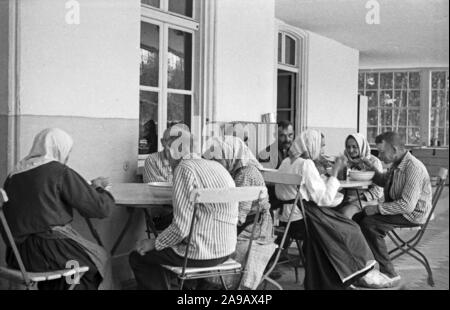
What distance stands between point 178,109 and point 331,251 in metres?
2.19

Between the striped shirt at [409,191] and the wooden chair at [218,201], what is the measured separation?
1683 millimetres

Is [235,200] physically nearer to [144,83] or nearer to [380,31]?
[144,83]

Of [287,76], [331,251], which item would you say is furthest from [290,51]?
[331,251]

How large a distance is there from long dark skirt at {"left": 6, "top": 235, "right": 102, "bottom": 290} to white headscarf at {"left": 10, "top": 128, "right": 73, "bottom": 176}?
363 mm

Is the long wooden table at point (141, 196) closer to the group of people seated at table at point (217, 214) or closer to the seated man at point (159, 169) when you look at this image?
the group of people seated at table at point (217, 214)

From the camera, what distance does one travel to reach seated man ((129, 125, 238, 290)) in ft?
9.89

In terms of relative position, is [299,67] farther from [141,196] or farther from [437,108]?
[141,196]

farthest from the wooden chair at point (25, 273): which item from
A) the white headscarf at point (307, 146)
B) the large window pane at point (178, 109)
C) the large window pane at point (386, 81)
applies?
the large window pane at point (386, 81)

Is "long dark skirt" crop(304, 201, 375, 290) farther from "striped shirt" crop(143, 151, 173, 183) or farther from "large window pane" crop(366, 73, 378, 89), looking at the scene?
"large window pane" crop(366, 73, 378, 89)

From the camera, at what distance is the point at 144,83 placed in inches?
197

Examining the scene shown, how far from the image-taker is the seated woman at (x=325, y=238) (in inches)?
154

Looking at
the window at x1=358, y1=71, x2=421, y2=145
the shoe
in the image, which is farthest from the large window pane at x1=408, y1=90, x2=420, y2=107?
the shoe
